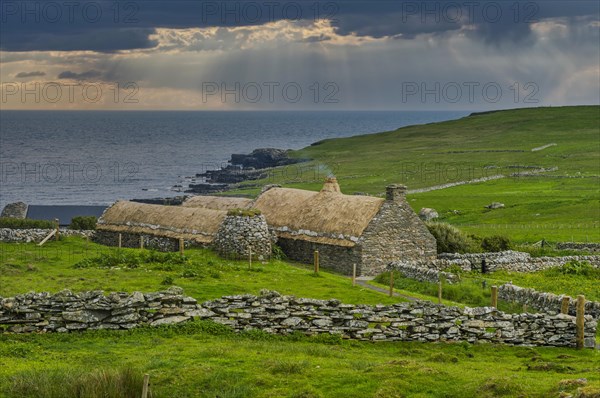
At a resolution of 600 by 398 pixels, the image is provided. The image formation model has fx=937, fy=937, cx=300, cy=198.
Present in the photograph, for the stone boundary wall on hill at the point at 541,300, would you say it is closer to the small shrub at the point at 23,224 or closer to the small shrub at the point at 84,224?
the small shrub at the point at 23,224

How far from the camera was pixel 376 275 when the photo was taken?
49.3m

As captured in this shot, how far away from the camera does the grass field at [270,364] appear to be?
71.1ft

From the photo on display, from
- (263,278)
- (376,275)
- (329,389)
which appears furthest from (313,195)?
(329,389)

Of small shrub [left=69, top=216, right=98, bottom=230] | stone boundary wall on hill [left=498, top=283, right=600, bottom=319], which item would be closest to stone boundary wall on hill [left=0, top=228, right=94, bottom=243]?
small shrub [left=69, top=216, right=98, bottom=230]

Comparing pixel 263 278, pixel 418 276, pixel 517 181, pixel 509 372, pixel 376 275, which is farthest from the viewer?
pixel 517 181

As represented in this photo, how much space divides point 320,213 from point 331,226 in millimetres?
1996

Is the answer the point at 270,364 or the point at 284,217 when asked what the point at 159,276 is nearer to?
the point at 270,364

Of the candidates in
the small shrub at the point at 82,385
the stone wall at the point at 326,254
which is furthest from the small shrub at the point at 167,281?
the stone wall at the point at 326,254

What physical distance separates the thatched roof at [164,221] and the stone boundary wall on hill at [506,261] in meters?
13.1

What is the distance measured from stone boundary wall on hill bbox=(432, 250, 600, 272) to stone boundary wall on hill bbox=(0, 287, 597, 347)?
63.2 ft

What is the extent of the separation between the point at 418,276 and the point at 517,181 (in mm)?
80887

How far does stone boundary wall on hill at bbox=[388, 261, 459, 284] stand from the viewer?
43.3m

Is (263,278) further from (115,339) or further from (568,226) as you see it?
(568,226)

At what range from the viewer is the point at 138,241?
5772cm
